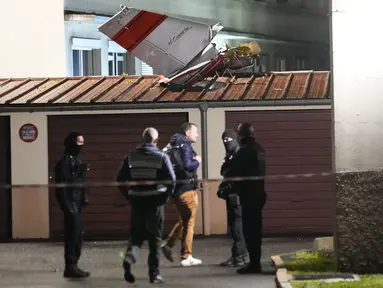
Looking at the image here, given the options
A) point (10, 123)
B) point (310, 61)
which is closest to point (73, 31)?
point (10, 123)

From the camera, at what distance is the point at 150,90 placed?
16.8 meters

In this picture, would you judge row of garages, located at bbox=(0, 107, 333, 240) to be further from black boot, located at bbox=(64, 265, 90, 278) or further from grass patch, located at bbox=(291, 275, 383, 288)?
grass patch, located at bbox=(291, 275, 383, 288)

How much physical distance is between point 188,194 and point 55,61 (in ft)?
31.2

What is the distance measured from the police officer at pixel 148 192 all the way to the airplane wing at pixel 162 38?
700 centimetres

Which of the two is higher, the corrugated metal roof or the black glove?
the corrugated metal roof

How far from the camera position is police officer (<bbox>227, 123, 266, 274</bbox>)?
11.3 meters

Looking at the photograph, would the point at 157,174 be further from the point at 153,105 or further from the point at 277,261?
the point at 153,105

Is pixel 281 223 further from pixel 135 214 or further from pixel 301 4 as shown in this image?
pixel 301 4

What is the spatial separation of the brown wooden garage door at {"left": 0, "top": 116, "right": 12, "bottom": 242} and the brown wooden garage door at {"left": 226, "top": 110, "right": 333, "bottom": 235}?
4037mm

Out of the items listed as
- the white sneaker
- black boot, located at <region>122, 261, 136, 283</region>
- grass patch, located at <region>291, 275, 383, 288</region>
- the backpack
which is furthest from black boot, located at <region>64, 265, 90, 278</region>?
grass patch, located at <region>291, 275, 383, 288</region>

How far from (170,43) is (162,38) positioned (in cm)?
20

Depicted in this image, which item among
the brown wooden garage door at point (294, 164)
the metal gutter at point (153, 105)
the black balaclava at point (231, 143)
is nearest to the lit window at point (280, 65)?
the brown wooden garage door at point (294, 164)

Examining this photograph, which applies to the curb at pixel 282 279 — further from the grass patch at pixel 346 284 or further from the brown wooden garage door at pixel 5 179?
the brown wooden garage door at pixel 5 179

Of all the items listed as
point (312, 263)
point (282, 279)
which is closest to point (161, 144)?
point (312, 263)
